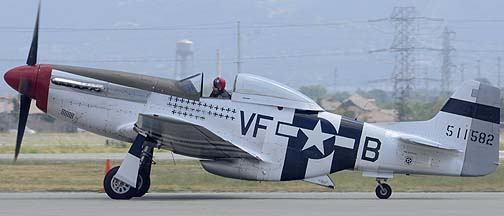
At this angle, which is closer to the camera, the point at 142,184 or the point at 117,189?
the point at 117,189

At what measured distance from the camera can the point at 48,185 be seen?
24.1 m

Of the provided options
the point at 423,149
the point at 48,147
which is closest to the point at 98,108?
the point at 423,149

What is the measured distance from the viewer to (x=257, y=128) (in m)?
20.9

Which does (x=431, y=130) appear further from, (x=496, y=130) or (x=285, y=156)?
(x=285, y=156)

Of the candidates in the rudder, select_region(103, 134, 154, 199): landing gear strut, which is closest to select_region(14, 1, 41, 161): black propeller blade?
select_region(103, 134, 154, 199): landing gear strut

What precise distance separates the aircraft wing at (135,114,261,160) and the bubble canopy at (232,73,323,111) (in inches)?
35.4

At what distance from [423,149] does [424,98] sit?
2459 inches

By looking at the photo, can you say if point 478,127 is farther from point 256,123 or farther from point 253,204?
point 253,204

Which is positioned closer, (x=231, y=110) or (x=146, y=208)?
(x=146, y=208)

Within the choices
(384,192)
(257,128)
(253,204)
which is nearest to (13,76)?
(257,128)

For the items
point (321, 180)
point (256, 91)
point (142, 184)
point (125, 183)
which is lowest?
point (142, 184)

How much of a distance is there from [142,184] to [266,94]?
8.83ft

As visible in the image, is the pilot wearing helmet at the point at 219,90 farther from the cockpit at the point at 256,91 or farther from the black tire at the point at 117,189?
the black tire at the point at 117,189

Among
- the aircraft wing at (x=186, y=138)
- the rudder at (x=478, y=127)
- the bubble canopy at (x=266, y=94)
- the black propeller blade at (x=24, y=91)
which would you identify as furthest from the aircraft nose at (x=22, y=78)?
the rudder at (x=478, y=127)
